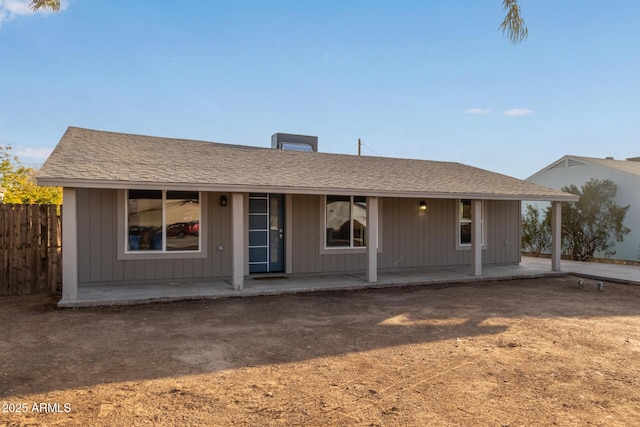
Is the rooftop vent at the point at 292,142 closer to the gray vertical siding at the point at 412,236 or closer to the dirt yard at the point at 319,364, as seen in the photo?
the gray vertical siding at the point at 412,236

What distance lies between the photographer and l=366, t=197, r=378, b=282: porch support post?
8648mm

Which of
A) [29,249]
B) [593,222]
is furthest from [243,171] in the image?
[593,222]

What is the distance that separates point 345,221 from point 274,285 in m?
2.69

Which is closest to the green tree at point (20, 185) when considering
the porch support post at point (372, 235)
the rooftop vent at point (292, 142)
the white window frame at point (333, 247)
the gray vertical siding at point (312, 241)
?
the gray vertical siding at point (312, 241)

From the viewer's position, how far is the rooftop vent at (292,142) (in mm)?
13586

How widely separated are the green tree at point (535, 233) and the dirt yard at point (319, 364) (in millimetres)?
8889

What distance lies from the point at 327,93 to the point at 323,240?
9861 millimetres

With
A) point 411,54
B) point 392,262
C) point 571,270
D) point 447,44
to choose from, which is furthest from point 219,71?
point 571,270

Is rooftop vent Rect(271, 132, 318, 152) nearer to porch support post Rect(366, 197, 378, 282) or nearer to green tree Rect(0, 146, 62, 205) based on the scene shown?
porch support post Rect(366, 197, 378, 282)

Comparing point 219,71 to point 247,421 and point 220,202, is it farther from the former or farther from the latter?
point 247,421

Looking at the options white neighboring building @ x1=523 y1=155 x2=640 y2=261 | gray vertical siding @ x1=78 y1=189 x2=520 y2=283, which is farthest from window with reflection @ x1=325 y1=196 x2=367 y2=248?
white neighboring building @ x1=523 y1=155 x2=640 y2=261

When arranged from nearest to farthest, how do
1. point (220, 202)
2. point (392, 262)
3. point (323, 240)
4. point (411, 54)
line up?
point (220, 202) → point (323, 240) → point (392, 262) → point (411, 54)

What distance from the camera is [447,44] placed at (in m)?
13.1

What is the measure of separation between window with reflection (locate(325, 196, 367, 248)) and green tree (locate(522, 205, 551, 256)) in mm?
8939
